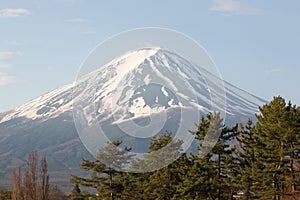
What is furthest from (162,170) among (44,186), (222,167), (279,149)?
(44,186)

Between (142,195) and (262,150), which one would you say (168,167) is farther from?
(262,150)

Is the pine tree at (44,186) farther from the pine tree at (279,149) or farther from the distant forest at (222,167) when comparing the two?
the pine tree at (279,149)

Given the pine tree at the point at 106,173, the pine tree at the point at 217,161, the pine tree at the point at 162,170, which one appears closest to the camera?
the pine tree at the point at 217,161

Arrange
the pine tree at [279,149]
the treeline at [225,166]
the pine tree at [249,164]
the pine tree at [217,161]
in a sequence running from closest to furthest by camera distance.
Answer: the pine tree at [279,149], the treeline at [225,166], the pine tree at [249,164], the pine tree at [217,161]

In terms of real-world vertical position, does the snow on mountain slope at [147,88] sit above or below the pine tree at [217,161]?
above

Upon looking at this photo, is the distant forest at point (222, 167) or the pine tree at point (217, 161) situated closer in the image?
the distant forest at point (222, 167)

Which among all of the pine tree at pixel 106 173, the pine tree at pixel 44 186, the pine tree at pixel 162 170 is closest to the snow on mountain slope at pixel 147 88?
the pine tree at pixel 162 170

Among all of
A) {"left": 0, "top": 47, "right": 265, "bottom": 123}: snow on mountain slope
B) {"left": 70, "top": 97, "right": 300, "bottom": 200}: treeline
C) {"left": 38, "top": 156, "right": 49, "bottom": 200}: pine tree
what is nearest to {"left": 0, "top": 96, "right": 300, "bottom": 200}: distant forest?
{"left": 70, "top": 97, "right": 300, "bottom": 200}: treeline

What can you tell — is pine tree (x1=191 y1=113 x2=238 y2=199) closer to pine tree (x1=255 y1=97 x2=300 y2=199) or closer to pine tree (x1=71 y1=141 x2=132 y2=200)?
pine tree (x1=255 y1=97 x2=300 y2=199)
